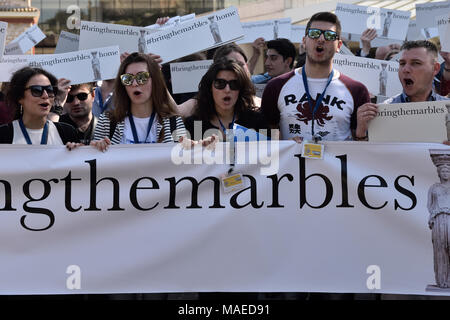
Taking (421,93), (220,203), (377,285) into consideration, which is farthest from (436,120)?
(220,203)

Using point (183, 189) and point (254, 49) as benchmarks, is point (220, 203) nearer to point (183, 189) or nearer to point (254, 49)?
point (183, 189)

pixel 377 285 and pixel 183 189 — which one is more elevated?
pixel 183 189

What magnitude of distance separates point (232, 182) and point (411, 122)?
1173 millimetres

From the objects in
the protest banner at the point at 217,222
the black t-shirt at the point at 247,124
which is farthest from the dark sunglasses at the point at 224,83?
the protest banner at the point at 217,222

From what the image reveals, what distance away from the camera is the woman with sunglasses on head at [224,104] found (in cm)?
557

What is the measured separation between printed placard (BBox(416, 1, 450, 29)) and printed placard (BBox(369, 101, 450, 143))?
9.63ft

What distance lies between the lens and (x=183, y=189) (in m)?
5.22

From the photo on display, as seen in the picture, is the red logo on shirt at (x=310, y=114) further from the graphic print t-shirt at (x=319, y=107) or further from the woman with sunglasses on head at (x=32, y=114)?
the woman with sunglasses on head at (x=32, y=114)

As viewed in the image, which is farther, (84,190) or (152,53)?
Result: (152,53)

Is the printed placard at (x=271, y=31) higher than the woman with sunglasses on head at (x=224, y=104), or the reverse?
the printed placard at (x=271, y=31)

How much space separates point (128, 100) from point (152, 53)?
1501 mm

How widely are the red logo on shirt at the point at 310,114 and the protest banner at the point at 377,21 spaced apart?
2.49m

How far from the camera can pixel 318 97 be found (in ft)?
18.1

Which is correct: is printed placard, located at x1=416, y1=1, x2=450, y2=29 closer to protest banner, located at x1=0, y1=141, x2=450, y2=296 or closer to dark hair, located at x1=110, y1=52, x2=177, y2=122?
protest banner, located at x1=0, y1=141, x2=450, y2=296
